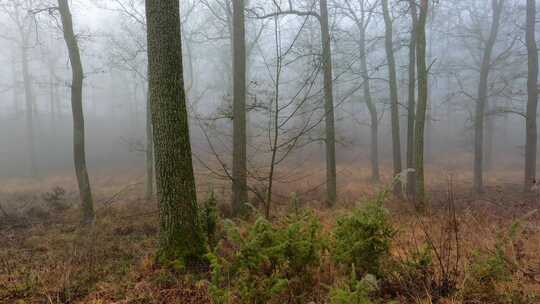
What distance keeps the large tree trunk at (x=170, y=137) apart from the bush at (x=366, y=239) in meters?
2.24

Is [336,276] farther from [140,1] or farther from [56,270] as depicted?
[140,1]

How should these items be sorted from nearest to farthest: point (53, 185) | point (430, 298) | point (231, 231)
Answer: point (430, 298) → point (231, 231) → point (53, 185)

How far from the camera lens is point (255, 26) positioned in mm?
21516

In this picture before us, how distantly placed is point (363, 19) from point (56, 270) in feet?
52.7

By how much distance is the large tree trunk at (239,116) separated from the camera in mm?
8281

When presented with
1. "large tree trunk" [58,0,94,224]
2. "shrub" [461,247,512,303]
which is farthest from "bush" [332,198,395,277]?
"large tree trunk" [58,0,94,224]

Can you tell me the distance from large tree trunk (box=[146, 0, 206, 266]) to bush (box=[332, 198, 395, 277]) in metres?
2.24

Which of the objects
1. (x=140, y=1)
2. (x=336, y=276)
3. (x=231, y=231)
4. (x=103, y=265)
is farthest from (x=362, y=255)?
(x=140, y=1)

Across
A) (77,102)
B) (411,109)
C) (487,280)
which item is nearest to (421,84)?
(411,109)

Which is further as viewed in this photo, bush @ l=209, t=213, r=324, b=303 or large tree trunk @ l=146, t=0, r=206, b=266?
large tree trunk @ l=146, t=0, r=206, b=266

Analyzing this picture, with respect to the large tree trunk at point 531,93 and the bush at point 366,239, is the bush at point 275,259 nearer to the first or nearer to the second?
the bush at point 366,239

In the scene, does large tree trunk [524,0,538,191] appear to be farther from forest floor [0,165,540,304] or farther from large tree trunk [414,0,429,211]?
large tree trunk [414,0,429,211]

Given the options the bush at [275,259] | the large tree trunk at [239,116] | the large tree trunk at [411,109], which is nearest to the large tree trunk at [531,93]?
the large tree trunk at [411,109]

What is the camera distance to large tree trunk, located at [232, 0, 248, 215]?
8.28 metres
